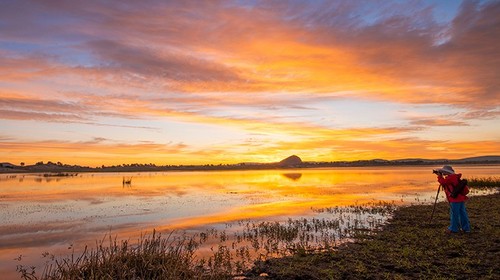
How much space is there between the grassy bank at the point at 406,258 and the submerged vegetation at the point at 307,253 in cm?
3

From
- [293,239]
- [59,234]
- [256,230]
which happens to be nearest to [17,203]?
[59,234]

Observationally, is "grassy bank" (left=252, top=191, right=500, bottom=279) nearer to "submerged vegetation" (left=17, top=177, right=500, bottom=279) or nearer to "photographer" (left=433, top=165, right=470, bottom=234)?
"submerged vegetation" (left=17, top=177, right=500, bottom=279)

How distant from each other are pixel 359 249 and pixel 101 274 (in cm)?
899

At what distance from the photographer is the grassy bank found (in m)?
10.3

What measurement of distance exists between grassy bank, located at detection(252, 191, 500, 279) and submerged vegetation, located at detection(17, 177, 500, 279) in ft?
0.09

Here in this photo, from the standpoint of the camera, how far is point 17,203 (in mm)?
29891

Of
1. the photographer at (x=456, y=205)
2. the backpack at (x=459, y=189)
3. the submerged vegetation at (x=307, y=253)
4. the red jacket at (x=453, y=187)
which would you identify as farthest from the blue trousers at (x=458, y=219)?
the submerged vegetation at (x=307, y=253)

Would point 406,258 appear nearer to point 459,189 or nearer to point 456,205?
point 456,205

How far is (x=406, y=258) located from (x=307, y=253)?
10.9 feet

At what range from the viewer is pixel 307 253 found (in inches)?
527

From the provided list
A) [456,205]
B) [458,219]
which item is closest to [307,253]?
[456,205]

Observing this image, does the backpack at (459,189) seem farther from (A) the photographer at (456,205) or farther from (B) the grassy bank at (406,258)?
(B) the grassy bank at (406,258)

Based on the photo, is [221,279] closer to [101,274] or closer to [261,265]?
[261,265]

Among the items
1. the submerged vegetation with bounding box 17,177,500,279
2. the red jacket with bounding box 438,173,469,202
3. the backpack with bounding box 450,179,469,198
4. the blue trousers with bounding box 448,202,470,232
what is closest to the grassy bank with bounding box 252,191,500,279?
the submerged vegetation with bounding box 17,177,500,279
